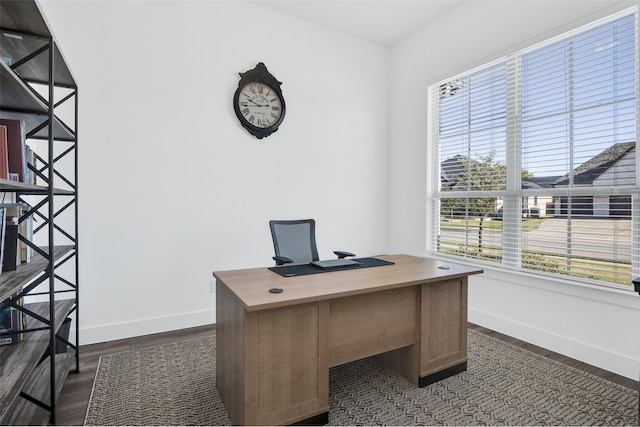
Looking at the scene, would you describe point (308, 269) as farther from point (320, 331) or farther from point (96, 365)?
point (96, 365)

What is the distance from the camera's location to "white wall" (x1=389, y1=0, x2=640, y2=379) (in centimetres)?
251

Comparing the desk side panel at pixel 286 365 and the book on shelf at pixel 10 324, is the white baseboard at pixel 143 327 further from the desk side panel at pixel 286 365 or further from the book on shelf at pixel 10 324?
the desk side panel at pixel 286 365

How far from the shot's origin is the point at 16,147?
5.35 feet

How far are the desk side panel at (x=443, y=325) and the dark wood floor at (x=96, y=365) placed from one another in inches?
35.9

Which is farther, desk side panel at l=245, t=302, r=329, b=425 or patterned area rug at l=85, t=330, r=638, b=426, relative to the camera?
patterned area rug at l=85, t=330, r=638, b=426

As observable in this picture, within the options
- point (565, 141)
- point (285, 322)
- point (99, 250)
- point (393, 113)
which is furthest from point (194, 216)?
point (565, 141)

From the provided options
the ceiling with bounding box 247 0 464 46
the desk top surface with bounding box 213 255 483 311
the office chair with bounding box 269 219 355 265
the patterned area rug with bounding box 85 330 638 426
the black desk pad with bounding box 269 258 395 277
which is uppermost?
the ceiling with bounding box 247 0 464 46

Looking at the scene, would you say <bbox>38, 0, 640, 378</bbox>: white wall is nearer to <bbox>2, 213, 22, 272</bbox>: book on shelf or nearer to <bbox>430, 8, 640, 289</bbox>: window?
<bbox>430, 8, 640, 289</bbox>: window

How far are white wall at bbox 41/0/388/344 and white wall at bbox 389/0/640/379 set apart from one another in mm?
724

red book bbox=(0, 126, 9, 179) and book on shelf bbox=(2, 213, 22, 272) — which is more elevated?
red book bbox=(0, 126, 9, 179)

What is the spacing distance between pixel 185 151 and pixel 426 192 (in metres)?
2.66

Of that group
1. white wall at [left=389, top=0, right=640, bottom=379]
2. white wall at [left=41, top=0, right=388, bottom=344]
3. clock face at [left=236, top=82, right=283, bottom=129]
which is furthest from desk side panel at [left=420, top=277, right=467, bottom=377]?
clock face at [left=236, top=82, right=283, bottom=129]

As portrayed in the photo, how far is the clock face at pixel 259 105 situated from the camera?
3486 millimetres

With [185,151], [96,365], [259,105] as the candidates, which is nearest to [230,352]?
[96,365]
